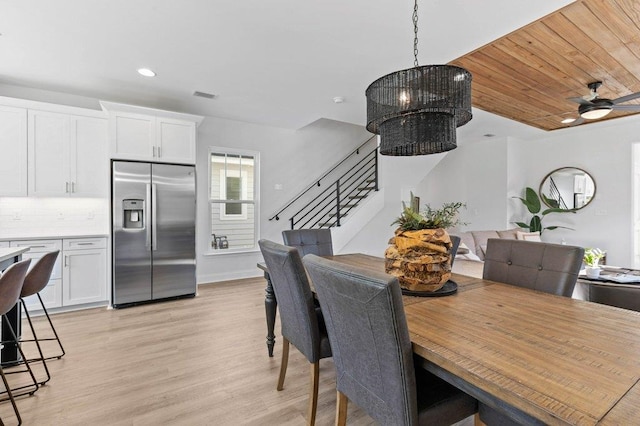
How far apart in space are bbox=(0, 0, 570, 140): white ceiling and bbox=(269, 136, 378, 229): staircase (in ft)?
7.36

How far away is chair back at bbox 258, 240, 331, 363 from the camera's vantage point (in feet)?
5.20

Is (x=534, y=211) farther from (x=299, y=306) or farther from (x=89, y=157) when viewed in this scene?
(x=89, y=157)

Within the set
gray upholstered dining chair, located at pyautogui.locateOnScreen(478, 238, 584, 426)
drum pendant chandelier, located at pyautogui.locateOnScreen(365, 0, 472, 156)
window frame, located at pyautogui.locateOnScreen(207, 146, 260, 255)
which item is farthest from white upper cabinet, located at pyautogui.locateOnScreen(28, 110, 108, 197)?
gray upholstered dining chair, located at pyautogui.locateOnScreen(478, 238, 584, 426)

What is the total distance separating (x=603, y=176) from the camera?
5.29 m

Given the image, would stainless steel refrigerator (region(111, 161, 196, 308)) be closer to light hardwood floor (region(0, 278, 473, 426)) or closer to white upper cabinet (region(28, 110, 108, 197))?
white upper cabinet (region(28, 110, 108, 197))

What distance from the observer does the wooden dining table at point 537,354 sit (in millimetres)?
707

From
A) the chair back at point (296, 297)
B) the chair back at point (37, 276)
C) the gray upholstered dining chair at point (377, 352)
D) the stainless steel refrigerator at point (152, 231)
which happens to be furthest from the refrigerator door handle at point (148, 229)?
the gray upholstered dining chair at point (377, 352)

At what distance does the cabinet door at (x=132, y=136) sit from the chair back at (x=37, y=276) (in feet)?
6.27

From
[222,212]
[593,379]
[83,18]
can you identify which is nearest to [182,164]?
[222,212]

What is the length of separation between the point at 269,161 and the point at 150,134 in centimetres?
204

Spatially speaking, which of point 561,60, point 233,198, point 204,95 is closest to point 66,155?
point 204,95

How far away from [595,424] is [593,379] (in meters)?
0.22

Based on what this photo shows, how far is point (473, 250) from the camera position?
473 centimetres

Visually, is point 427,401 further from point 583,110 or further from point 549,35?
point 583,110
